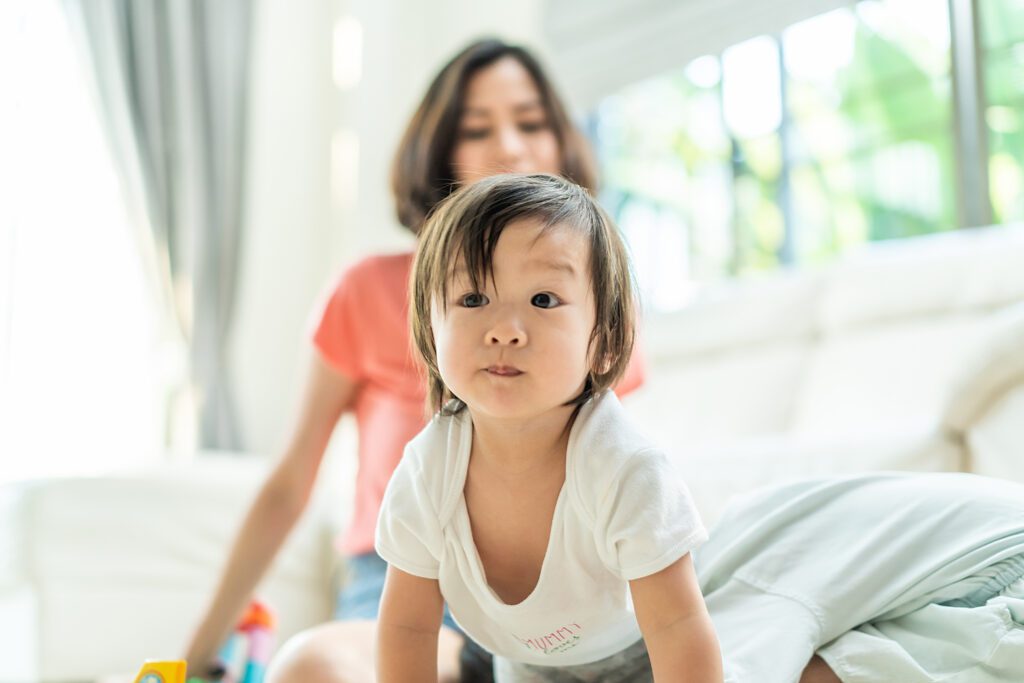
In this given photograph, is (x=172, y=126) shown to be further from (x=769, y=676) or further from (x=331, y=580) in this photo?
(x=769, y=676)

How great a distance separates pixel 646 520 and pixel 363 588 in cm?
59

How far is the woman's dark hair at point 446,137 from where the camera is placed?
1.37m

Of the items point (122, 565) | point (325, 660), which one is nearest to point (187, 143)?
point (122, 565)

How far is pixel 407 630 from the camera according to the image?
2.72 feet

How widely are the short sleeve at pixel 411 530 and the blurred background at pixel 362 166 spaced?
1745mm

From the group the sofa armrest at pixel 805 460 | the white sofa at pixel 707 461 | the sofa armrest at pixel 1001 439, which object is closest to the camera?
the sofa armrest at pixel 1001 439

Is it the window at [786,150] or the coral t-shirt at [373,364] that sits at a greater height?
the window at [786,150]

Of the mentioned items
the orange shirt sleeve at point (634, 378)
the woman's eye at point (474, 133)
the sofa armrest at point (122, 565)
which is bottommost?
the sofa armrest at point (122, 565)

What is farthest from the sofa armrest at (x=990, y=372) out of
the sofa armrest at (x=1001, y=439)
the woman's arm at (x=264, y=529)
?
the woman's arm at (x=264, y=529)

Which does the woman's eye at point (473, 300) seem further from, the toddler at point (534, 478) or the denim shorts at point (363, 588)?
the denim shorts at point (363, 588)

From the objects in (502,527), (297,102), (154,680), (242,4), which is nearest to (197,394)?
(297,102)

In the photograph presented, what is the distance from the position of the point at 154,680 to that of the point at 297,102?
268 centimetres

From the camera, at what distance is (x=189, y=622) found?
5.95 ft

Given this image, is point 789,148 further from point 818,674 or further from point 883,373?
point 818,674
